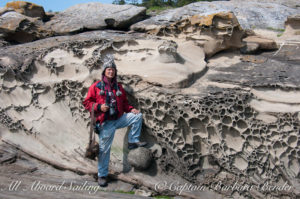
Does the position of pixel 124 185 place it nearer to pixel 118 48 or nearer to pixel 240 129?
pixel 240 129

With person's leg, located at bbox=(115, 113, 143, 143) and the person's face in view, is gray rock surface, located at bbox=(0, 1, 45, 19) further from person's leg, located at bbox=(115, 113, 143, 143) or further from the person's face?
person's leg, located at bbox=(115, 113, 143, 143)

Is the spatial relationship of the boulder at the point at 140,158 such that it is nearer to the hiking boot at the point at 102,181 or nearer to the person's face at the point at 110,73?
the hiking boot at the point at 102,181

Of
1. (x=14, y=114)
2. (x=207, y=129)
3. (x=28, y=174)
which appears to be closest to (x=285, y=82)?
(x=207, y=129)

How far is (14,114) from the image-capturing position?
462cm

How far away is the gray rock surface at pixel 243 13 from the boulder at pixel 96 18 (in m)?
0.37

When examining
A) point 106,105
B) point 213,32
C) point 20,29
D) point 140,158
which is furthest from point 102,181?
point 20,29

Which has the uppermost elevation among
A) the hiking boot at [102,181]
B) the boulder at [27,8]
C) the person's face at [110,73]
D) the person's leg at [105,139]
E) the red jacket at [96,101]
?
the boulder at [27,8]

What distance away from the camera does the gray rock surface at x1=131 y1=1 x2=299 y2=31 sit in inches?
240

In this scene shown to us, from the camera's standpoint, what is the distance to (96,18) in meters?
6.48

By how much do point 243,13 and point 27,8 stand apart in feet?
19.3

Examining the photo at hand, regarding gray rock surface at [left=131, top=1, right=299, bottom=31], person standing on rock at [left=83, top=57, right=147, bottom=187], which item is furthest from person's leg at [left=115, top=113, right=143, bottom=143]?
gray rock surface at [left=131, top=1, right=299, bottom=31]

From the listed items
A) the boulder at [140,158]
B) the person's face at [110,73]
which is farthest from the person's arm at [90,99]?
the boulder at [140,158]

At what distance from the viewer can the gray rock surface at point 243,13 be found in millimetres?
6094

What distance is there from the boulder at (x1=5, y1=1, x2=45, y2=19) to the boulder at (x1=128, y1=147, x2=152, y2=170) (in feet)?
17.7
